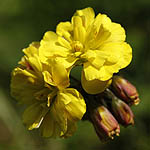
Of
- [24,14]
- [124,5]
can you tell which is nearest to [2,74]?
[24,14]

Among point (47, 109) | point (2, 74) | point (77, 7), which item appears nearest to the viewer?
point (47, 109)

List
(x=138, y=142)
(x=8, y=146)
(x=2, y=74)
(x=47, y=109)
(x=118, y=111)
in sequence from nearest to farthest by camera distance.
→ (x=47, y=109) → (x=118, y=111) → (x=138, y=142) → (x=8, y=146) → (x=2, y=74)

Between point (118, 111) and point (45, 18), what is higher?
point (45, 18)

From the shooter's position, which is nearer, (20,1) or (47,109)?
(47,109)

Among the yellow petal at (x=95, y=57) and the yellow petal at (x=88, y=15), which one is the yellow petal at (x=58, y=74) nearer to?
the yellow petal at (x=95, y=57)

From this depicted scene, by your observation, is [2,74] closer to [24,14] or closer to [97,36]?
[24,14]

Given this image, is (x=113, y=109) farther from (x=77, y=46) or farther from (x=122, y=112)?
(x=77, y=46)

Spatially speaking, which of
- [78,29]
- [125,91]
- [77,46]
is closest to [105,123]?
[125,91]

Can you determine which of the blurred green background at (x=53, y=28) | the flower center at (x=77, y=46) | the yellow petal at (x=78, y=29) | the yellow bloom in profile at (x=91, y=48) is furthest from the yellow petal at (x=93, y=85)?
the blurred green background at (x=53, y=28)
